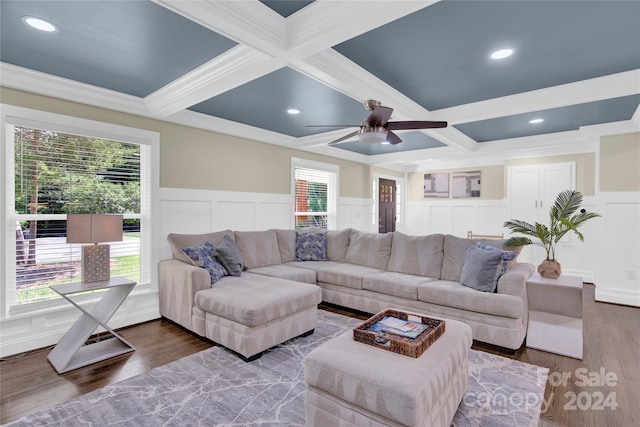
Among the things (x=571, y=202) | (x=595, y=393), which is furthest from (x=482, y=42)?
(x=595, y=393)

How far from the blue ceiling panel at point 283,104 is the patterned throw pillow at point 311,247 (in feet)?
5.46

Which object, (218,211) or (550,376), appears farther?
(218,211)

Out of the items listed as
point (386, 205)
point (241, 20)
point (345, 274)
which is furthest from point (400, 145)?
point (241, 20)

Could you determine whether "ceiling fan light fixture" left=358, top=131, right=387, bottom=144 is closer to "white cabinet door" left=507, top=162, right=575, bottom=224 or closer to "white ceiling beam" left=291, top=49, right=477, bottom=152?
"white ceiling beam" left=291, top=49, right=477, bottom=152

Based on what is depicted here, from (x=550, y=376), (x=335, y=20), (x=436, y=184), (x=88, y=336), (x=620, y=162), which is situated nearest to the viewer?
(x=335, y=20)

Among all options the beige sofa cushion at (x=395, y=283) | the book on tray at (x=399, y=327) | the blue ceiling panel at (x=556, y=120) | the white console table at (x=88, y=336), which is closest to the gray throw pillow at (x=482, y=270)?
the beige sofa cushion at (x=395, y=283)

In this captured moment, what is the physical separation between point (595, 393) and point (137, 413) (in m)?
3.10

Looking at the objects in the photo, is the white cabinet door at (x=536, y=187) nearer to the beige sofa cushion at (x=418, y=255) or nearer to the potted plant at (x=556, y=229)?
the potted plant at (x=556, y=229)

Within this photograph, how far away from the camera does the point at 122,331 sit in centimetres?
334

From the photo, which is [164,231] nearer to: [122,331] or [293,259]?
[122,331]

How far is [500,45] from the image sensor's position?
2.36 meters

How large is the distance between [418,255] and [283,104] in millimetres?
2442

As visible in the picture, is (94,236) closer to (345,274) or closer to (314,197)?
(345,274)

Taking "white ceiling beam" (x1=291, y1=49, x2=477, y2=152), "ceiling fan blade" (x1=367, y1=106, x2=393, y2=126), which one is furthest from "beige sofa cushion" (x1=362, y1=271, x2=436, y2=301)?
"white ceiling beam" (x1=291, y1=49, x2=477, y2=152)
